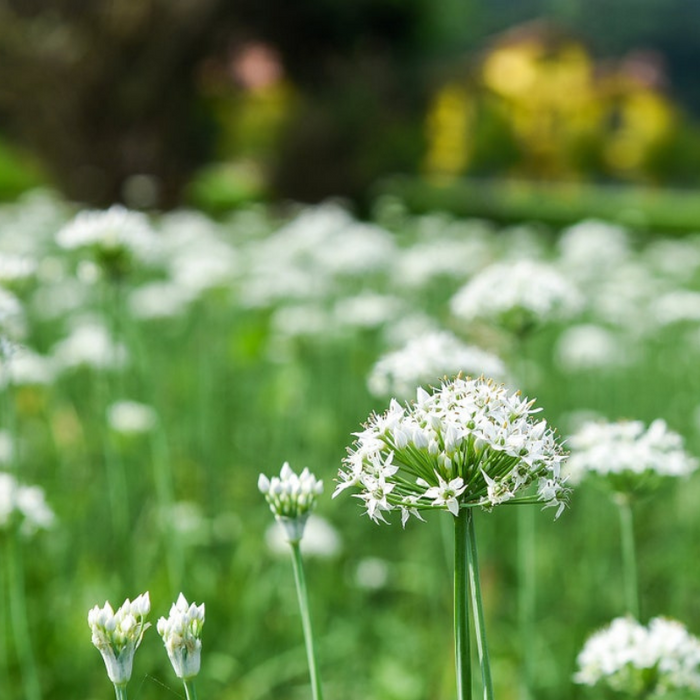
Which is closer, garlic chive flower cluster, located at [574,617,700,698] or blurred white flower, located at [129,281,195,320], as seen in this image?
garlic chive flower cluster, located at [574,617,700,698]

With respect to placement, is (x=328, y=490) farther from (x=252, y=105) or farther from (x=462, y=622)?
(x=252, y=105)

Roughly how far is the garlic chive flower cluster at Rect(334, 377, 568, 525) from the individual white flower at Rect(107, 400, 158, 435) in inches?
81.0

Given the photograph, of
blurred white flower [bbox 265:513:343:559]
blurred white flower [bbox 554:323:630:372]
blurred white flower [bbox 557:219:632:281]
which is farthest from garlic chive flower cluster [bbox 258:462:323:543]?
blurred white flower [bbox 557:219:632:281]

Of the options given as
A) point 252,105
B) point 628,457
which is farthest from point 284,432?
point 252,105

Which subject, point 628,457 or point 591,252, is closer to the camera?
point 628,457

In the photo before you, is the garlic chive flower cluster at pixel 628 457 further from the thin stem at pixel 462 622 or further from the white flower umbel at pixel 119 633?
the white flower umbel at pixel 119 633

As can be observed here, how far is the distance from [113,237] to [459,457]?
1.68 metres

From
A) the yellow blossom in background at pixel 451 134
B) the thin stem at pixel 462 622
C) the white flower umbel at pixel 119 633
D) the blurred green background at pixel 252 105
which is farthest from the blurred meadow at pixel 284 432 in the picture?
the yellow blossom in background at pixel 451 134

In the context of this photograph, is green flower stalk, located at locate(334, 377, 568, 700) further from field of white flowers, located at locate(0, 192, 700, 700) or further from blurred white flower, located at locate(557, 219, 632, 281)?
blurred white flower, located at locate(557, 219, 632, 281)

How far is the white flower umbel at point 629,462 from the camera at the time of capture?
1.81m

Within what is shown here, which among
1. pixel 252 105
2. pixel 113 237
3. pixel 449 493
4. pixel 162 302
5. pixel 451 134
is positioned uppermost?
pixel 451 134

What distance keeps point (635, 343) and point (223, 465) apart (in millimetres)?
2740

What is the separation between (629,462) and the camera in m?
1.81

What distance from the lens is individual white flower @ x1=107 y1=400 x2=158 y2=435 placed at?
3.24m
